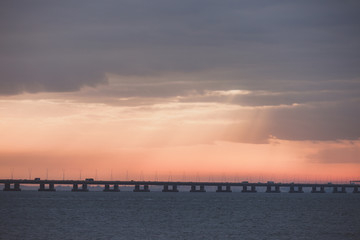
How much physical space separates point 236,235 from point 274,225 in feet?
59.0

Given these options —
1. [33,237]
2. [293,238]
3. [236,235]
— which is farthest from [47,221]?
[293,238]

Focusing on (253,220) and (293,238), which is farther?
(253,220)

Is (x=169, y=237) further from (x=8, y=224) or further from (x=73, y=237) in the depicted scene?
(x=8, y=224)

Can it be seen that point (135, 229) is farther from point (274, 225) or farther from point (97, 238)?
point (274, 225)

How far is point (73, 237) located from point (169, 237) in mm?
12228

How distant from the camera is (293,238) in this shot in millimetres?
78375

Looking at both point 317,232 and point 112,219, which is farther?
point 112,219

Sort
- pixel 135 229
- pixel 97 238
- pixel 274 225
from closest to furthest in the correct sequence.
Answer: pixel 97 238 < pixel 135 229 < pixel 274 225

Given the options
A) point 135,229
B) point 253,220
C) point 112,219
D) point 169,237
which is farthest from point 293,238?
point 112,219

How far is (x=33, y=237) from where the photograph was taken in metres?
75.3

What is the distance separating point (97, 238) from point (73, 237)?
3.38 meters

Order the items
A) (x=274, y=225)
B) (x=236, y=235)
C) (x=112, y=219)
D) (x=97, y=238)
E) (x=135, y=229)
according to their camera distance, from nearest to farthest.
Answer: (x=97, y=238)
(x=236, y=235)
(x=135, y=229)
(x=274, y=225)
(x=112, y=219)

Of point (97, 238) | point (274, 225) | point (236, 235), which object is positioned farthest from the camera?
point (274, 225)

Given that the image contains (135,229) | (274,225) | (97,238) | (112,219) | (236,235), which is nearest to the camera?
(97,238)
